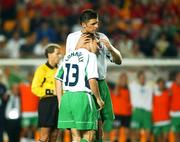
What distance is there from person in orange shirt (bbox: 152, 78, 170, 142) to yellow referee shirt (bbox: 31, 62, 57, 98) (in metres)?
5.96

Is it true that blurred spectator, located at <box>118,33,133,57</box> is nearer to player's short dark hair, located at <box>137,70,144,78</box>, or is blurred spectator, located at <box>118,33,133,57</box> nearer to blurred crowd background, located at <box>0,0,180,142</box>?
blurred crowd background, located at <box>0,0,180,142</box>

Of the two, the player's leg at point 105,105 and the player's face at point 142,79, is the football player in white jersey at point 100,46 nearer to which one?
the player's leg at point 105,105

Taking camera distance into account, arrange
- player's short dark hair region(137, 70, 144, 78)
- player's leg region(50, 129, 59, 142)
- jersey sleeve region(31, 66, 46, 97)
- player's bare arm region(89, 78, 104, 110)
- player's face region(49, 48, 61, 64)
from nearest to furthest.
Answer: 1. player's bare arm region(89, 78, 104, 110)
2. jersey sleeve region(31, 66, 46, 97)
3. player's face region(49, 48, 61, 64)
4. player's leg region(50, 129, 59, 142)
5. player's short dark hair region(137, 70, 144, 78)

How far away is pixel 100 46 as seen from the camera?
1038cm

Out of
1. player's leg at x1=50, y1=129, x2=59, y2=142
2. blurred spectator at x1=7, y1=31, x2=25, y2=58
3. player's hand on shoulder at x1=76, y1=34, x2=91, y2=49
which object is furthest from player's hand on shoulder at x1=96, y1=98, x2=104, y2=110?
blurred spectator at x1=7, y1=31, x2=25, y2=58

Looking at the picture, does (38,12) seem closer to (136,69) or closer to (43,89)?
(136,69)

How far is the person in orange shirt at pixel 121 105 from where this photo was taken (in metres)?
17.6

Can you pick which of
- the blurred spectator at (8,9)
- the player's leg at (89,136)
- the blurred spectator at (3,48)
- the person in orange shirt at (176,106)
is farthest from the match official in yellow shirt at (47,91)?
the blurred spectator at (8,9)

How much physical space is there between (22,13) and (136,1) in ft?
11.2

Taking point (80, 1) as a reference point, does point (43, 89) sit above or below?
below

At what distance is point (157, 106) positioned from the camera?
18.1m

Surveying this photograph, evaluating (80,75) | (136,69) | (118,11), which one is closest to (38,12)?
(118,11)

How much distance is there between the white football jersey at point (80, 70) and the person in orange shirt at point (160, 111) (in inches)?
312

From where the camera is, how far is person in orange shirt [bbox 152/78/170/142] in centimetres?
1805
